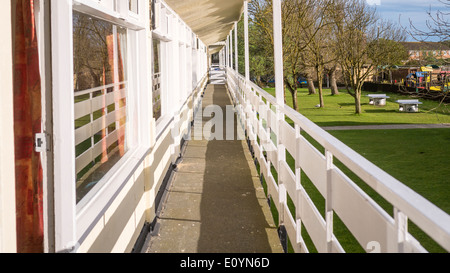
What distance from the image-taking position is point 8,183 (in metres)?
1.64

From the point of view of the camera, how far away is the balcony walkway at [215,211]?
421 cm

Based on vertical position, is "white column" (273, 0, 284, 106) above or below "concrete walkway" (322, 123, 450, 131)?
above

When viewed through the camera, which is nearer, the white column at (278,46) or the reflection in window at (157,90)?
the white column at (278,46)

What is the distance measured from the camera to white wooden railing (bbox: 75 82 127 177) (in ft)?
19.9

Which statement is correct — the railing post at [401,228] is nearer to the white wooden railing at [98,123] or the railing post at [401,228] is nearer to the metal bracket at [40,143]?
the metal bracket at [40,143]

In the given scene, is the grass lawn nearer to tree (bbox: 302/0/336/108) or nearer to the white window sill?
the white window sill

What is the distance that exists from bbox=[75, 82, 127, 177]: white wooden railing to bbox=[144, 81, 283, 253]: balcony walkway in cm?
99

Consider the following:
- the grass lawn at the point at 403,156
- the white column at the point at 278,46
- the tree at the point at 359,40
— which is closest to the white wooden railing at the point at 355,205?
the white column at the point at 278,46

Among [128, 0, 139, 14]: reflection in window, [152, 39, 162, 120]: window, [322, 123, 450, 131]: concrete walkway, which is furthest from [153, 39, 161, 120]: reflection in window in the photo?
[322, 123, 450, 131]: concrete walkway

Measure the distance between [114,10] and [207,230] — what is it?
2026mm

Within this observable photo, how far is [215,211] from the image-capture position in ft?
16.9

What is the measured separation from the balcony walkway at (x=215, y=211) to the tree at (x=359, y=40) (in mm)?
13014
